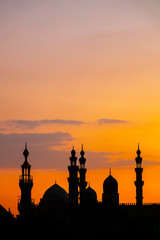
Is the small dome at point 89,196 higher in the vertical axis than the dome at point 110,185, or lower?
lower

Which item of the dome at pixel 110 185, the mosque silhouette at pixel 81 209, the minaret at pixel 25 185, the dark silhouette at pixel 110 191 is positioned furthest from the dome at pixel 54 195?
the minaret at pixel 25 185

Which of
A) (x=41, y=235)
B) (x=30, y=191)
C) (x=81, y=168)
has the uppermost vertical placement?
(x=81, y=168)

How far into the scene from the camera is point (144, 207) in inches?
3529

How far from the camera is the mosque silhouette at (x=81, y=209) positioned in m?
73.3

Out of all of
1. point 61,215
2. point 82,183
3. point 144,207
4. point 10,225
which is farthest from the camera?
point 82,183

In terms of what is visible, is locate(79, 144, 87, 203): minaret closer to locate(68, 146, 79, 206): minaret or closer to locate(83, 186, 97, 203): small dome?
locate(83, 186, 97, 203): small dome

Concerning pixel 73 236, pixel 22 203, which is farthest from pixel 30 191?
pixel 73 236

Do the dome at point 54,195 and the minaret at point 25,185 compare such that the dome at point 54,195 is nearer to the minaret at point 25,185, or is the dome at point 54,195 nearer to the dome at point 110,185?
the dome at point 110,185

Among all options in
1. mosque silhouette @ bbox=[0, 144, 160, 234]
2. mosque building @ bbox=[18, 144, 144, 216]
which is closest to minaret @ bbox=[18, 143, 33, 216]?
mosque silhouette @ bbox=[0, 144, 160, 234]

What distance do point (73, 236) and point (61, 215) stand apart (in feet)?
18.0

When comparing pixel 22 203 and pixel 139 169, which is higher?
pixel 139 169

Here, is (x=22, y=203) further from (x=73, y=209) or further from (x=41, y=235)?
(x=73, y=209)

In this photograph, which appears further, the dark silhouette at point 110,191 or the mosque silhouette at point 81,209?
the dark silhouette at point 110,191

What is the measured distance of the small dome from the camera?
94.2 metres
